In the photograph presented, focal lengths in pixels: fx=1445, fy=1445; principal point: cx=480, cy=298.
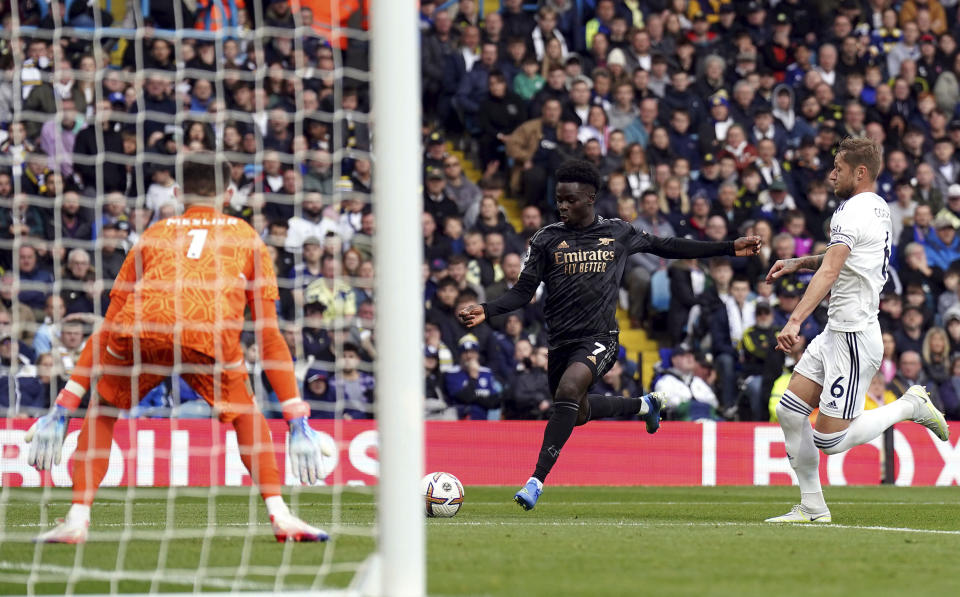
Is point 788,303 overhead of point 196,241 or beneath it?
beneath

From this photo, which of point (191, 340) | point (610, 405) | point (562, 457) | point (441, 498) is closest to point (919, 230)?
point (562, 457)

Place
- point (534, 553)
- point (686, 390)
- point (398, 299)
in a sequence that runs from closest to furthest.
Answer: point (398, 299) < point (534, 553) < point (686, 390)

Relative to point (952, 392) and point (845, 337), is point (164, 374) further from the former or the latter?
point (952, 392)

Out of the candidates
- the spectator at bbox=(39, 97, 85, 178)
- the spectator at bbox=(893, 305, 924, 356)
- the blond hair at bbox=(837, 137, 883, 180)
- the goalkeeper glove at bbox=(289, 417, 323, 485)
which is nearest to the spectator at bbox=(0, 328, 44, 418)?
the spectator at bbox=(39, 97, 85, 178)

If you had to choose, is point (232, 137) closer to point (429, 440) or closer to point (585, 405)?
point (429, 440)

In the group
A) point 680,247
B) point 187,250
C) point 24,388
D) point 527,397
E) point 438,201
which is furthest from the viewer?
point 438,201

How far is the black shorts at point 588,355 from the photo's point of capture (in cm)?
971

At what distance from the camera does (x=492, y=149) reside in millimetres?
17812

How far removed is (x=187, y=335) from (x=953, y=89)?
621 inches

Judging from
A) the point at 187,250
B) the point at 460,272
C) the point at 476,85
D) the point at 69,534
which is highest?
the point at 476,85

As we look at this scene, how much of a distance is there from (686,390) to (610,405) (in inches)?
211

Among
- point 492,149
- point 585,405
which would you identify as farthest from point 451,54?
point 585,405

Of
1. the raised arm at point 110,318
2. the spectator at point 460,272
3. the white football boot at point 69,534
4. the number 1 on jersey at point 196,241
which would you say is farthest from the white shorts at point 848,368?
the spectator at point 460,272

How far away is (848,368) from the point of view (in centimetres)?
855
